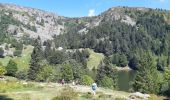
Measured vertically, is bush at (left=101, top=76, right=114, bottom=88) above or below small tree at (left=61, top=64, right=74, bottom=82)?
below

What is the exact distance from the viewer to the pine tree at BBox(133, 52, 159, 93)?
126669mm

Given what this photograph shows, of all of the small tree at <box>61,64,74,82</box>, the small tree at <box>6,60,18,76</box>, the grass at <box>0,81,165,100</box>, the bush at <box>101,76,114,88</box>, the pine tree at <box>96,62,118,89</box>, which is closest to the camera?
the grass at <box>0,81,165,100</box>

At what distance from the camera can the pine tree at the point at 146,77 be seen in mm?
126669

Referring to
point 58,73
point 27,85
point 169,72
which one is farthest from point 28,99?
point 58,73

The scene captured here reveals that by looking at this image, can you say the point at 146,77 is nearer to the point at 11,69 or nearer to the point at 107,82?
the point at 107,82

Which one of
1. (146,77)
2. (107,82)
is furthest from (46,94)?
(107,82)

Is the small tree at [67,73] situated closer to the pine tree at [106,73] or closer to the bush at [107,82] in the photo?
the pine tree at [106,73]

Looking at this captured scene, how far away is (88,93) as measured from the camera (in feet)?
167

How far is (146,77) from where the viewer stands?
422 feet

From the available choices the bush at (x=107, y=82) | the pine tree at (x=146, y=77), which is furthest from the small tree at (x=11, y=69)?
the pine tree at (x=146, y=77)

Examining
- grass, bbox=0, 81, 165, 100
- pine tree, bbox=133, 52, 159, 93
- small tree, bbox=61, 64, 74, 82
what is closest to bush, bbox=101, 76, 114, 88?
pine tree, bbox=133, 52, 159, 93

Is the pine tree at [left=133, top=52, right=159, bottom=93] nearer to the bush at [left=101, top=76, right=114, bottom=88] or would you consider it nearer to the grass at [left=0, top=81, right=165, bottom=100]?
the bush at [left=101, top=76, right=114, bottom=88]

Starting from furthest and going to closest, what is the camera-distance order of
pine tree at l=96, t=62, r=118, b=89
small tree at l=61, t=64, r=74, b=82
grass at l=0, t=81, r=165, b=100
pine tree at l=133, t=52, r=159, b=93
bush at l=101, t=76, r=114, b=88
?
pine tree at l=96, t=62, r=118, b=89
small tree at l=61, t=64, r=74, b=82
bush at l=101, t=76, r=114, b=88
pine tree at l=133, t=52, r=159, b=93
grass at l=0, t=81, r=165, b=100

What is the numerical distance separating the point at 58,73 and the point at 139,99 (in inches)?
4370
